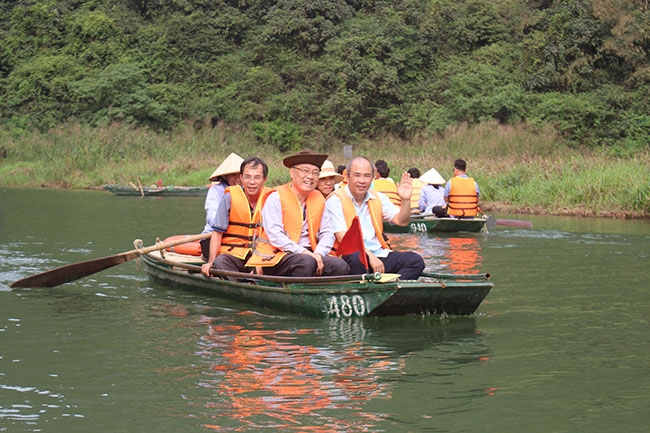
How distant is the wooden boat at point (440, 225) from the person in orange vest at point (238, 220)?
6.75 metres

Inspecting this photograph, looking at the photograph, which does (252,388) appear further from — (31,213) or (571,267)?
(31,213)

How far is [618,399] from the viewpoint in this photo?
5.21 m

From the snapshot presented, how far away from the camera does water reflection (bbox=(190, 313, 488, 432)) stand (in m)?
4.84

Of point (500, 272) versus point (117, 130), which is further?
point (117, 130)

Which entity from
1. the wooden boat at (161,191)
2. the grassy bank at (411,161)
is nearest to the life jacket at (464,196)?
the grassy bank at (411,161)

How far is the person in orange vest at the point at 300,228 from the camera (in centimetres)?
727

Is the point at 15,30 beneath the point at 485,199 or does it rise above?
above

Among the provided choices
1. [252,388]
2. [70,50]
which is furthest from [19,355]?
[70,50]

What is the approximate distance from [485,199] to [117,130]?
16908 mm

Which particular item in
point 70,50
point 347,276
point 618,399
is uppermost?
point 70,50

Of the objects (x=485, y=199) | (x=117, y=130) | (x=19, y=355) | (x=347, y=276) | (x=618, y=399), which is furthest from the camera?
(x=117, y=130)

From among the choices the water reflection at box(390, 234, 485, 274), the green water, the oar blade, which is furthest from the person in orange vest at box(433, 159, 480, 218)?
the oar blade

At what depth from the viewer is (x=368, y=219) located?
7543mm

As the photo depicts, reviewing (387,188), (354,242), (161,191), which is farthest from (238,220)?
(161,191)
